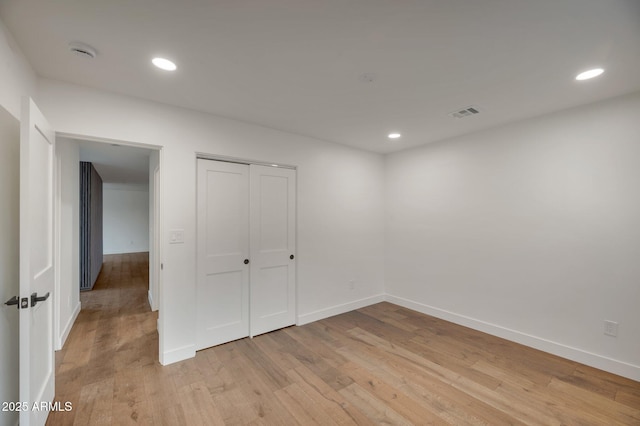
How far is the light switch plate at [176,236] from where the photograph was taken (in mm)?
2717

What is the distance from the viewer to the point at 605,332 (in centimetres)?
262

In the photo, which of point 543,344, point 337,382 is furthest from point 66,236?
point 543,344

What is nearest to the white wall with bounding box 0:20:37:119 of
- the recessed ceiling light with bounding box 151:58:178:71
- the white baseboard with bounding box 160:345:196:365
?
the recessed ceiling light with bounding box 151:58:178:71

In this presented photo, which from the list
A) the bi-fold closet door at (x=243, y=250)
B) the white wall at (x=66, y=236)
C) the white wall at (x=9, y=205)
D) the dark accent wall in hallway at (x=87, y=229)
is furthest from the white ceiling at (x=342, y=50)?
the dark accent wall in hallway at (x=87, y=229)

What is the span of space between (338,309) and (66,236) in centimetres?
373

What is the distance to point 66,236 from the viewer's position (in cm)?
339

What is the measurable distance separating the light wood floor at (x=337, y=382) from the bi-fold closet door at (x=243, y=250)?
0.82ft

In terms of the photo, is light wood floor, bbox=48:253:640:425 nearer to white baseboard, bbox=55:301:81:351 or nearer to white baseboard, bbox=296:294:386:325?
white baseboard, bbox=55:301:81:351

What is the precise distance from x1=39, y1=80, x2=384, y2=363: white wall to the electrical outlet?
2737mm

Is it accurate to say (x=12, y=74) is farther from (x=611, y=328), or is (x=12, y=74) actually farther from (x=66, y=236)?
(x=611, y=328)

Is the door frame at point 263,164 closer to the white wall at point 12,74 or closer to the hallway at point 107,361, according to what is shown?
the white wall at point 12,74

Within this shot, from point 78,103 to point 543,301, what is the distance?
499 centimetres

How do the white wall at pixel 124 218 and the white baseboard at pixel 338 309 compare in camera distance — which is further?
the white wall at pixel 124 218

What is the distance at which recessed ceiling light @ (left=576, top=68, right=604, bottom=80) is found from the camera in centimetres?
208
